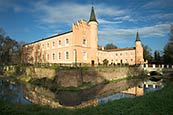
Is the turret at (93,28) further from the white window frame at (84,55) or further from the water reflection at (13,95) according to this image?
the water reflection at (13,95)

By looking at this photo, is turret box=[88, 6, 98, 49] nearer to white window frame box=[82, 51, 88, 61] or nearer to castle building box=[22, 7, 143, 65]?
castle building box=[22, 7, 143, 65]

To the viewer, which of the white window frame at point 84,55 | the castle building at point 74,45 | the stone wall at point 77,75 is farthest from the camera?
the white window frame at point 84,55

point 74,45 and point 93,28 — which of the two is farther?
point 93,28

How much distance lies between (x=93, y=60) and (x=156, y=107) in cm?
2471

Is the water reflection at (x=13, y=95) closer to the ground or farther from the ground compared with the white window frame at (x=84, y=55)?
closer to the ground

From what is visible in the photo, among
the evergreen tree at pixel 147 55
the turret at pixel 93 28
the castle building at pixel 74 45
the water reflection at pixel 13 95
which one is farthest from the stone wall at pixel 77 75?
the evergreen tree at pixel 147 55

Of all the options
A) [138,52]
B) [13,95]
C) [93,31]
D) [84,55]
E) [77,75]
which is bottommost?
[13,95]

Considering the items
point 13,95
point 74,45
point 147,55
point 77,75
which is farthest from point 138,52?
point 13,95

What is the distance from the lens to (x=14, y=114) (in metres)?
7.69

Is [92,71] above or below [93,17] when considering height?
below

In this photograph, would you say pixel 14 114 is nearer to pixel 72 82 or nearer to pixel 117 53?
pixel 72 82

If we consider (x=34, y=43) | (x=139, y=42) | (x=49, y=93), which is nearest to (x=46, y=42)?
(x=34, y=43)

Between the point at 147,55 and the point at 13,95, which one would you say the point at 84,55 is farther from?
the point at 147,55

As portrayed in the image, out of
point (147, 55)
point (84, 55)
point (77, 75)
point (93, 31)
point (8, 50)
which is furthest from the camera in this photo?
point (147, 55)
